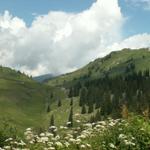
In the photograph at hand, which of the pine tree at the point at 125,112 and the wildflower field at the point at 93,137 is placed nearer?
the wildflower field at the point at 93,137

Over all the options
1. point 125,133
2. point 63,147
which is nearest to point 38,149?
point 63,147

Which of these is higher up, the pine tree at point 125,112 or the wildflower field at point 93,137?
the pine tree at point 125,112

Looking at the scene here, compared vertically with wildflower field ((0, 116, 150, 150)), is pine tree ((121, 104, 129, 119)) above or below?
above

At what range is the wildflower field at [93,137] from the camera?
14.9 m

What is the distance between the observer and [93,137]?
16.3 m

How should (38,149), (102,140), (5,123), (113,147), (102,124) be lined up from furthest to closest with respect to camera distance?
1. (5,123)
2. (102,124)
3. (102,140)
4. (113,147)
5. (38,149)

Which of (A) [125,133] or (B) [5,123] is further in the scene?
(B) [5,123]

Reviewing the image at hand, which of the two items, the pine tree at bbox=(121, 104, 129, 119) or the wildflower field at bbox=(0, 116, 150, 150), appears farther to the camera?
the pine tree at bbox=(121, 104, 129, 119)

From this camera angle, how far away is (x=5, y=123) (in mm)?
Answer: 19250

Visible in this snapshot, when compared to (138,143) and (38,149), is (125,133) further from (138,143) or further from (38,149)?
(38,149)

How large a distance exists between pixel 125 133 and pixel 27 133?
12.1 feet

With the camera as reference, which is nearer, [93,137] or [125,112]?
[93,137]

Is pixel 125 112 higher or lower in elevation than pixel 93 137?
higher

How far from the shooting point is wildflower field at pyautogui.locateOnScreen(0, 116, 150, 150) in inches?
585
